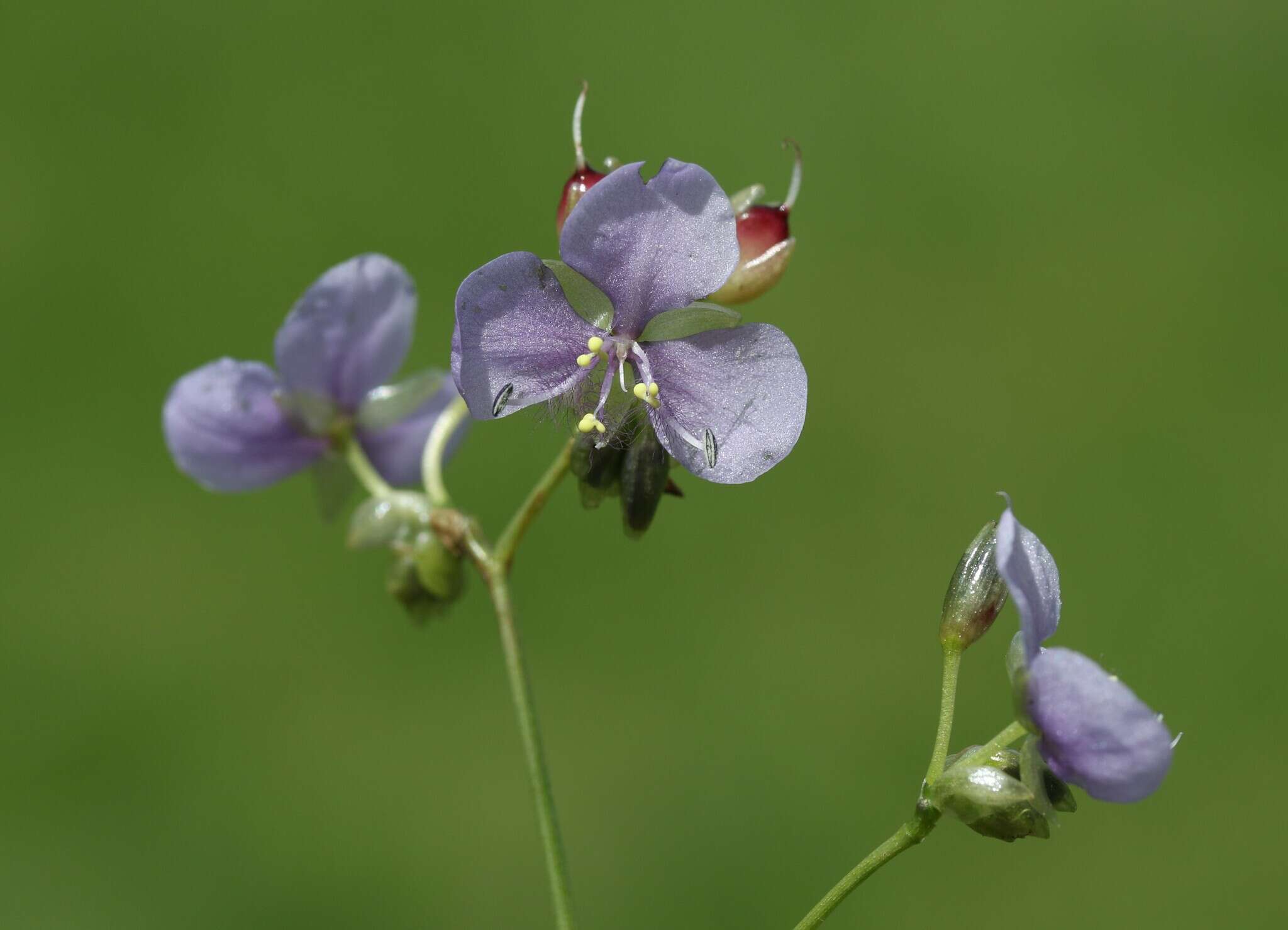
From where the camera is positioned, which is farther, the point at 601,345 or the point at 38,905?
the point at 38,905

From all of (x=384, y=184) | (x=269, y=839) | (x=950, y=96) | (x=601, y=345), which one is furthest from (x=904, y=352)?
(x=601, y=345)

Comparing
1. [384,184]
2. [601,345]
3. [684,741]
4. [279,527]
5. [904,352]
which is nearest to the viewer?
[601,345]

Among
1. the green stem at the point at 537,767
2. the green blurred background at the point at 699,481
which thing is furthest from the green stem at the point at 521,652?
the green blurred background at the point at 699,481

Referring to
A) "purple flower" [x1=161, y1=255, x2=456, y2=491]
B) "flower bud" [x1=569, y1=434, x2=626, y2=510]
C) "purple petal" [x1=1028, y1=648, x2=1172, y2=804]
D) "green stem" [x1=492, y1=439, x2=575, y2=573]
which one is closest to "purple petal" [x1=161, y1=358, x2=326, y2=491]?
"purple flower" [x1=161, y1=255, x2=456, y2=491]

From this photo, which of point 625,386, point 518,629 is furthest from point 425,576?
point 625,386

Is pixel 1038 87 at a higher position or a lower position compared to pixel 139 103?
lower

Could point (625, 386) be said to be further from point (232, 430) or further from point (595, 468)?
point (232, 430)

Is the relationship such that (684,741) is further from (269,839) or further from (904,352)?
(904,352)

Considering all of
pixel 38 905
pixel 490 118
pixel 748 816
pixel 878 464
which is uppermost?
pixel 490 118

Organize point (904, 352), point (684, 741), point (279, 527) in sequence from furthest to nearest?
point (904, 352) → point (279, 527) → point (684, 741)
